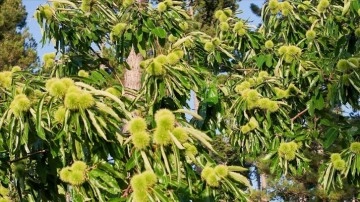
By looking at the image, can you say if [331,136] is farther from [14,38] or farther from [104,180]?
[14,38]

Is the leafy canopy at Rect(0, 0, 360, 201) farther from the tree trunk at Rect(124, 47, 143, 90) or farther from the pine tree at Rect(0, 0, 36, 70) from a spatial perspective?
the pine tree at Rect(0, 0, 36, 70)

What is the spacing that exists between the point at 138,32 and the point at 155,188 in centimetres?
142

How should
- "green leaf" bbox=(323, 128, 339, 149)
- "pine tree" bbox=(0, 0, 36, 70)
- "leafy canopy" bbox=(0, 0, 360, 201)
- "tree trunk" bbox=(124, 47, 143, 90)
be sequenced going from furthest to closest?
"pine tree" bbox=(0, 0, 36, 70), "tree trunk" bbox=(124, 47, 143, 90), "green leaf" bbox=(323, 128, 339, 149), "leafy canopy" bbox=(0, 0, 360, 201)

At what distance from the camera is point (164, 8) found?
300 centimetres

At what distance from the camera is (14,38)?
Result: 17.2 meters

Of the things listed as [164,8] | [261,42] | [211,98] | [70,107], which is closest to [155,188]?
[70,107]

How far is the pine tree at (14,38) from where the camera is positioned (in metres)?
16.5

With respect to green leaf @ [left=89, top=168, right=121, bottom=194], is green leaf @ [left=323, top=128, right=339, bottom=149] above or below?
below

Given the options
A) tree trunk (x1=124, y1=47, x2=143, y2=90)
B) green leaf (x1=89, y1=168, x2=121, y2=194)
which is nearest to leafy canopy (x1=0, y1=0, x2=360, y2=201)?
green leaf (x1=89, y1=168, x2=121, y2=194)

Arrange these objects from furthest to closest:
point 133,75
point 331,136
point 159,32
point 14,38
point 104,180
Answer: point 14,38 → point 133,75 → point 159,32 → point 331,136 → point 104,180

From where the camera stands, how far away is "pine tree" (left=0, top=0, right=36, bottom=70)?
1645 cm

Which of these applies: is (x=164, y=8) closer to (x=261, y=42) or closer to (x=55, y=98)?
(x=261, y=42)

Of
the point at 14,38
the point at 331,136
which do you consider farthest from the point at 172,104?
the point at 14,38

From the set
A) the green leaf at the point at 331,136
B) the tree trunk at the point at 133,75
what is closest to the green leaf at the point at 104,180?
the green leaf at the point at 331,136
